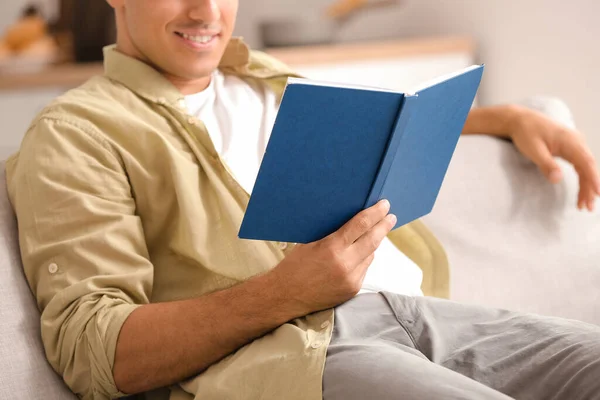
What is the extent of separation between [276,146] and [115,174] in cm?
33

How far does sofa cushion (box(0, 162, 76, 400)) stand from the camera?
122 centimetres

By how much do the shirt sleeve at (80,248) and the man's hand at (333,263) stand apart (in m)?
0.23

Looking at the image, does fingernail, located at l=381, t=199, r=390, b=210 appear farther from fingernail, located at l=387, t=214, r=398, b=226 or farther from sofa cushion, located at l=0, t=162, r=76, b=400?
sofa cushion, located at l=0, t=162, r=76, b=400

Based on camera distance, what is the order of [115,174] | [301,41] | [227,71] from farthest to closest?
1. [301,41]
2. [227,71]
3. [115,174]

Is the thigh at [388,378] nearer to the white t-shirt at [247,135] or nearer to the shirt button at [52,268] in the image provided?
the white t-shirt at [247,135]

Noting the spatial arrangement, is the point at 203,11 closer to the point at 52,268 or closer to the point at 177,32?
the point at 177,32

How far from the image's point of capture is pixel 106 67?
1.53 meters

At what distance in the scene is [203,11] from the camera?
1475mm

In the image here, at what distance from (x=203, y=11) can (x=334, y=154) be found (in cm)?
49

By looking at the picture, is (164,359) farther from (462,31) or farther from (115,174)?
(462,31)

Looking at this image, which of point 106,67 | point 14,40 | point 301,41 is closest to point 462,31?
point 301,41

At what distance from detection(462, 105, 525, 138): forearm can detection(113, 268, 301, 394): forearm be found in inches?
32.5

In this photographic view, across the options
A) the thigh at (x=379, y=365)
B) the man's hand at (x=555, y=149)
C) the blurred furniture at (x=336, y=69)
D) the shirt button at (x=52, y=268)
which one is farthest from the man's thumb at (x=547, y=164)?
the blurred furniture at (x=336, y=69)

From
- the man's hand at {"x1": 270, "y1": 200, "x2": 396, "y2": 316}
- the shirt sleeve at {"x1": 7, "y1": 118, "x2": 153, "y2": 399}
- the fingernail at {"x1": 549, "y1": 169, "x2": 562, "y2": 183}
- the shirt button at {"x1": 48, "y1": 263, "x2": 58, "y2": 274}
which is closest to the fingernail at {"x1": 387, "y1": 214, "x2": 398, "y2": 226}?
the man's hand at {"x1": 270, "y1": 200, "x2": 396, "y2": 316}
